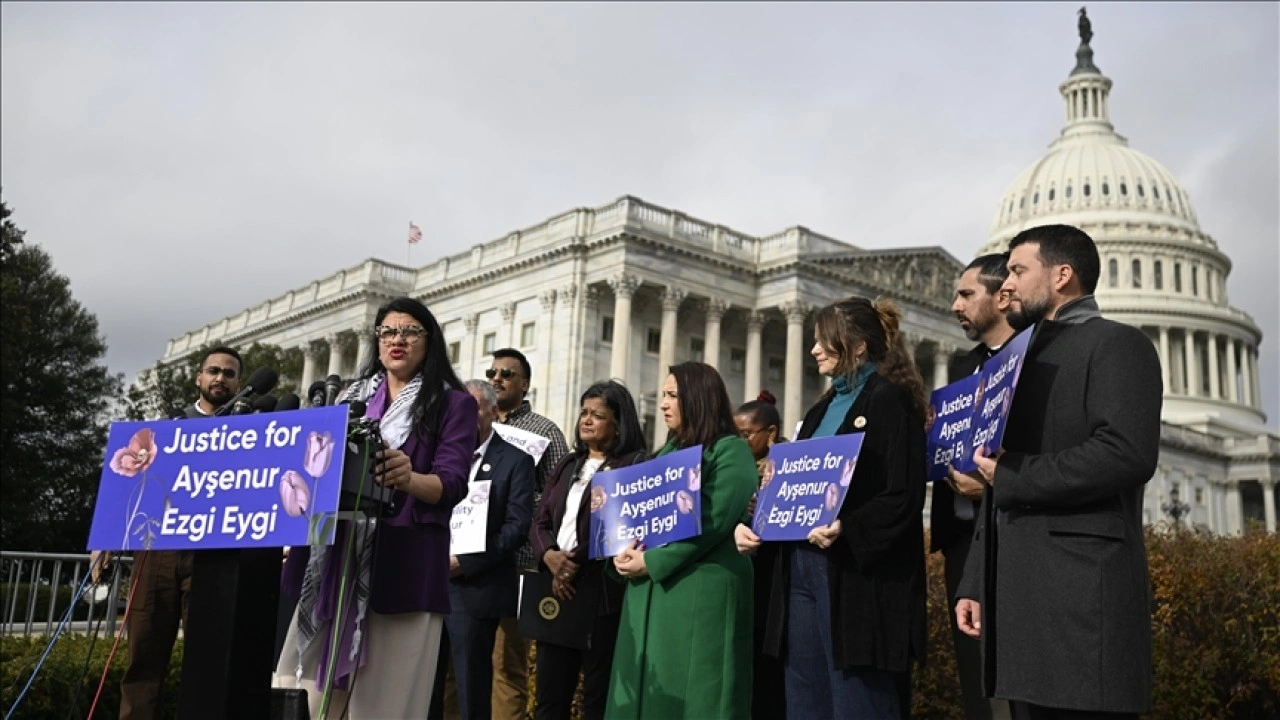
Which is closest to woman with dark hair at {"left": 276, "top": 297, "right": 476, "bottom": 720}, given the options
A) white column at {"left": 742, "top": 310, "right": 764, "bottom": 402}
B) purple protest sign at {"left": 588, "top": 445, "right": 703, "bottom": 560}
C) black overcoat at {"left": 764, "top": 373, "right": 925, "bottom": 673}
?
purple protest sign at {"left": 588, "top": 445, "right": 703, "bottom": 560}

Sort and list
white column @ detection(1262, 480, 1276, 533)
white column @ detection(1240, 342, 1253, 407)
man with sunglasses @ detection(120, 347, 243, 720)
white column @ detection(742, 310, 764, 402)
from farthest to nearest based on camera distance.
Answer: white column @ detection(1240, 342, 1253, 407), white column @ detection(1262, 480, 1276, 533), white column @ detection(742, 310, 764, 402), man with sunglasses @ detection(120, 347, 243, 720)

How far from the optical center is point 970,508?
5973 millimetres

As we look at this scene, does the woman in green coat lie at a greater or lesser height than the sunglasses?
lesser

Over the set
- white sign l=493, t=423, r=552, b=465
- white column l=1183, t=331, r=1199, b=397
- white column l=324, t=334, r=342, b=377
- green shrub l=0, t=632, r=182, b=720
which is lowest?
green shrub l=0, t=632, r=182, b=720

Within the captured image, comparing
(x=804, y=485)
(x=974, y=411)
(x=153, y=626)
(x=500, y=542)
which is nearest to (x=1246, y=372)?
(x=500, y=542)

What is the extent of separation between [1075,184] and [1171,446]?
104 ft

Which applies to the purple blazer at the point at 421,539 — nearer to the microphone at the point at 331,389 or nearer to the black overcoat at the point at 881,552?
the microphone at the point at 331,389

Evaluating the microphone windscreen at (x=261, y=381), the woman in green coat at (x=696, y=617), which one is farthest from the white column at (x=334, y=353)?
the microphone windscreen at (x=261, y=381)

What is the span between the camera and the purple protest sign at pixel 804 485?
19.0ft

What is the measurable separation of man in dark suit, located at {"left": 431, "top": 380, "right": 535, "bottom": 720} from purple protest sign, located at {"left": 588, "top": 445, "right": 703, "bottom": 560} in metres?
0.98

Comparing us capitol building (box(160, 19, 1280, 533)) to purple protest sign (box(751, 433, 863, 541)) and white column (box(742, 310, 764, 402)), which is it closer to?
white column (box(742, 310, 764, 402))

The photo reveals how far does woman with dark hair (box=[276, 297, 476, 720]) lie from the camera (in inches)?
198

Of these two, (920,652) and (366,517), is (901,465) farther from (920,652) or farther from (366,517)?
(366,517)

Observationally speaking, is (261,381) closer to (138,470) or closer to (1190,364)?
(138,470)
